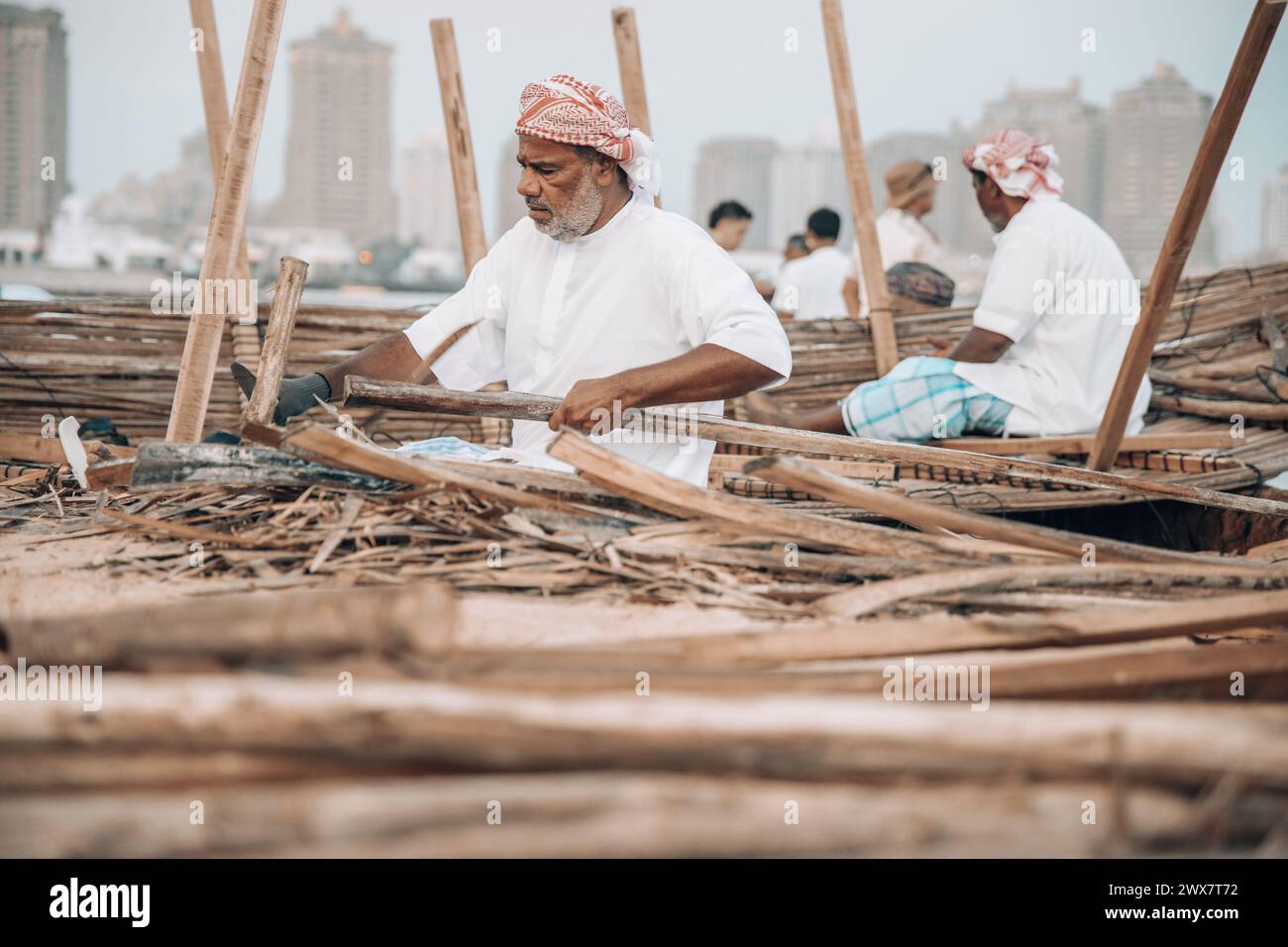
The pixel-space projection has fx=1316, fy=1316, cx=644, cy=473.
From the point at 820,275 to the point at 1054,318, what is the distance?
3519 millimetres

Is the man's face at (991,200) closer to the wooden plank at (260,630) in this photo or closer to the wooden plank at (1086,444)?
the wooden plank at (1086,444)

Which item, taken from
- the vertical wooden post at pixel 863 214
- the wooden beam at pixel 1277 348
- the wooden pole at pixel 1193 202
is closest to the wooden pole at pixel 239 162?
the wooden pole at pixel 1193 202

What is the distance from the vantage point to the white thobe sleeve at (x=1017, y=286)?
4.51m

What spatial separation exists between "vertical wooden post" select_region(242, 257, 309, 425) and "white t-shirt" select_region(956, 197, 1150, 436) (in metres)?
2.75

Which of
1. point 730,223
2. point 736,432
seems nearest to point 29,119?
point 730,223

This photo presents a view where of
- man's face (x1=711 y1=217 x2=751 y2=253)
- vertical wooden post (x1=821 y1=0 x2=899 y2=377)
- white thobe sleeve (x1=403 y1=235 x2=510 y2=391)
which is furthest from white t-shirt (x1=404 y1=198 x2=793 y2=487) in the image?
man's face (x1=711 y1=217 x2=751 y2=253)

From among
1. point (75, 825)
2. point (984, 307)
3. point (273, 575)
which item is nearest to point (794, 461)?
point (273, 575)

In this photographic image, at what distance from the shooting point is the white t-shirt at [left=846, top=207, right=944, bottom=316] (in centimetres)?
711

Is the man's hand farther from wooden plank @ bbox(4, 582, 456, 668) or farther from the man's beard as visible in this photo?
wooden plank @ bbox(4, 582, 456, 668)

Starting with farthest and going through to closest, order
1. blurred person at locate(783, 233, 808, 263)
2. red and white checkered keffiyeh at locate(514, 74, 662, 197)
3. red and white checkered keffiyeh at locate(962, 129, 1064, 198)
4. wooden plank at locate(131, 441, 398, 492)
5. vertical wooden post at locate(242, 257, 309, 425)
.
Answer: blurred person at locate(783, 233, 808, 263), red and white checkered keffiyeh at locate(962, 129, 1064, 198), red and white checkered keffiyeh at locate(514, 74, 662, 197), vertical wooden post at locate(242, 257, 309, 425), wooden plank at locate(131, 441, 398, 492)

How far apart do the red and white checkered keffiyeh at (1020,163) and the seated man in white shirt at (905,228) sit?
2.33 m

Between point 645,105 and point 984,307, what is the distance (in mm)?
1623

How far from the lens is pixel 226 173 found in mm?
3236

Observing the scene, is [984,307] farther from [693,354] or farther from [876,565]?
[876,565]
